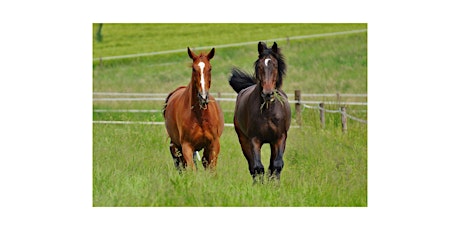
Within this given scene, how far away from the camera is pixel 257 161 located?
8.34m

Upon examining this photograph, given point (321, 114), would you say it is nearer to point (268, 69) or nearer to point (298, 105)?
point (298, 105)

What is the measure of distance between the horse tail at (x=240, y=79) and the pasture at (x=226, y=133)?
73 cm

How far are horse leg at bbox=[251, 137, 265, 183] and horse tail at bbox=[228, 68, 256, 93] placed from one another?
1482 millimetres

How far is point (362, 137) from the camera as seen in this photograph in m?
10.7

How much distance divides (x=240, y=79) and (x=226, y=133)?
3.52m

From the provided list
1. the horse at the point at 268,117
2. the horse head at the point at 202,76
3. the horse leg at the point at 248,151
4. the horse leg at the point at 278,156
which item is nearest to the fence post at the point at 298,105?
the horse leg at the point at 248,151

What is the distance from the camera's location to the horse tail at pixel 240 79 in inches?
385

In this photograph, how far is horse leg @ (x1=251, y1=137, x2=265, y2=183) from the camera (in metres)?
8.34

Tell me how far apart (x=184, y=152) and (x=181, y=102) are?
0.73 metres

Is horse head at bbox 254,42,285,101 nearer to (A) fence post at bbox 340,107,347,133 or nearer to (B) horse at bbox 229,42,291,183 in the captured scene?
(B) horse at bbox 229,42,291,183

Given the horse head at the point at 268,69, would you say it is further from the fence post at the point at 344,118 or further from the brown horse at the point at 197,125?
the fence post at the point at 344,118

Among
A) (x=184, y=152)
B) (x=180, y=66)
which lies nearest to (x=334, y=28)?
(x=180, y=66)

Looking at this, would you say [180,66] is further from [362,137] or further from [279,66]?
[279,66]

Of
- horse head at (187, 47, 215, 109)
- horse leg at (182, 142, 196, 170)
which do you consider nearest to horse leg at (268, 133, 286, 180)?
horse leg at (182, 142, 196, 170)
